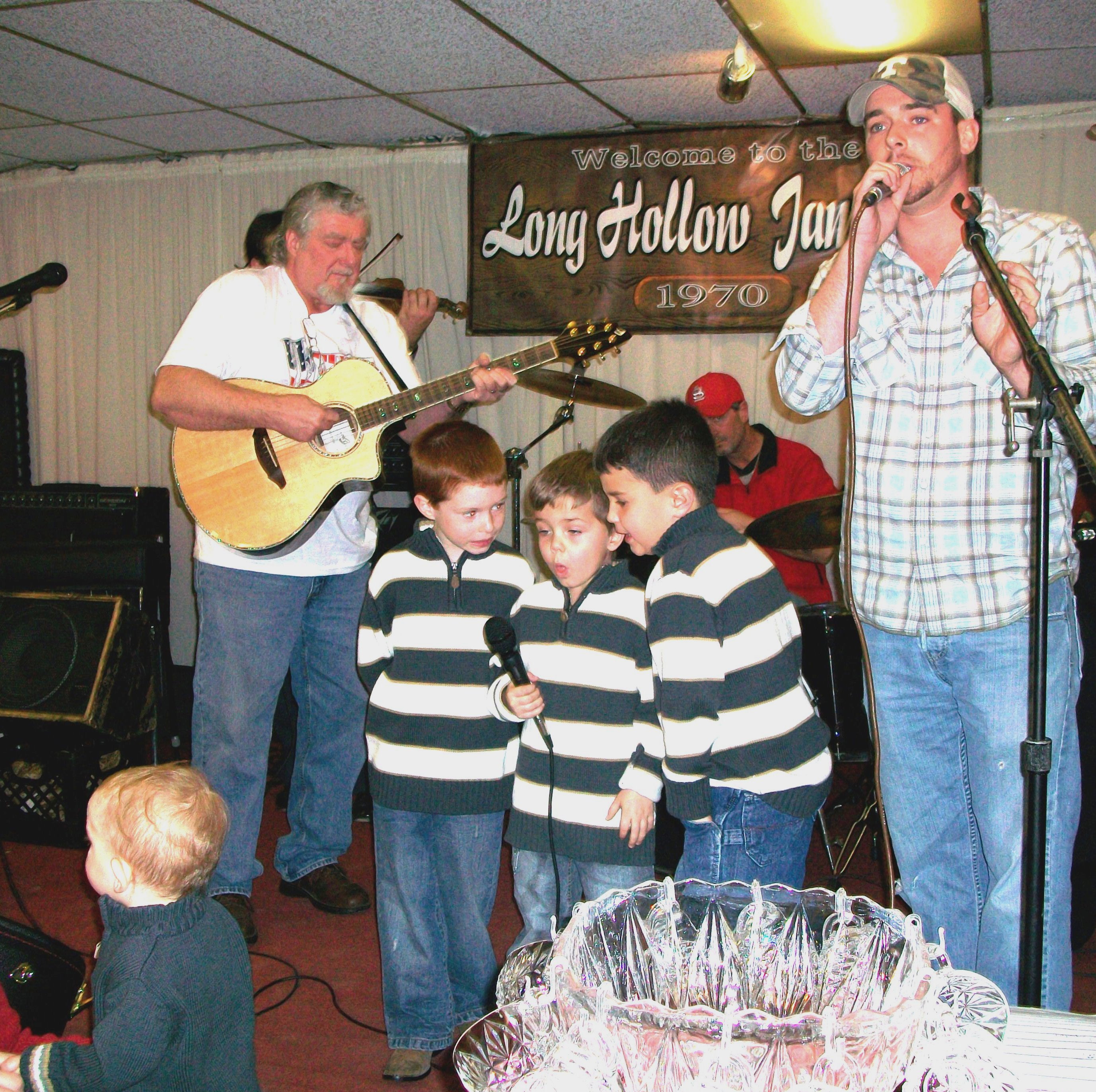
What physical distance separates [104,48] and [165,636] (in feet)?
7.40

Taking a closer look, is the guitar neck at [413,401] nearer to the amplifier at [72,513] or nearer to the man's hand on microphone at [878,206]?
the man's hand on microphone at [878,206]

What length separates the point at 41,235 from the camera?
6262 millimetres

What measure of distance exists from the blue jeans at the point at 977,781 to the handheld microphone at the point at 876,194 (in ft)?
2.06

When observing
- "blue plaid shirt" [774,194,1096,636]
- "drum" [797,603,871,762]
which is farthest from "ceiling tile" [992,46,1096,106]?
"blue plaid shirt" [774,194,1096,636]

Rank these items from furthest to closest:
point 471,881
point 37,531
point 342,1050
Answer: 1. point 37,531
2. point 342,1050
3. point 471,881

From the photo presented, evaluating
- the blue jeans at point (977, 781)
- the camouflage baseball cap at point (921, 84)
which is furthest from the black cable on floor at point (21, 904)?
the camouflage baseball cap at point (921, 84)

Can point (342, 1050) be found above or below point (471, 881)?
below

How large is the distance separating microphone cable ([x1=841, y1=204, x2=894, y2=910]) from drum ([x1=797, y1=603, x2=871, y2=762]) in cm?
127

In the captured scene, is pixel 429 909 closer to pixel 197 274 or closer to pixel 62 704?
pixel 62 704

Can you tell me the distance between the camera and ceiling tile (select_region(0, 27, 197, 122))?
4.16 metres

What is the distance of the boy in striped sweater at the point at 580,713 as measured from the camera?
1.90 metres

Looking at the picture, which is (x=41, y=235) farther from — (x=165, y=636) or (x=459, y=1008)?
(x=459, y=1008)

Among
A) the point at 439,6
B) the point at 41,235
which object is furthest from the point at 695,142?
the point at 41,235

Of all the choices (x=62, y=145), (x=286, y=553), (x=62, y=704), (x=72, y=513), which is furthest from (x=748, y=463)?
(x=62, y=145)
